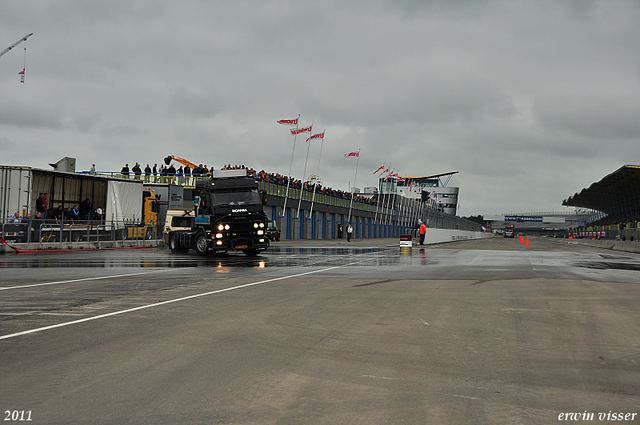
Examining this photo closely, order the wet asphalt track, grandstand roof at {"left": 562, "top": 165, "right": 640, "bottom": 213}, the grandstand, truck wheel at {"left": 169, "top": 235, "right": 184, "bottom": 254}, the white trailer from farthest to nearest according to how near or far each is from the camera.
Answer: grandstand roof at {"left": 562, "top": 165, "right": 640, "bottom": 213}, the grandstand, truck wheel at {"left": 169, "top": 235, "right": 184, "bottom": 254}, the white trailer, the wet asphalt track

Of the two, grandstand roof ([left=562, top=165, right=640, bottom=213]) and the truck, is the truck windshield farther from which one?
grandstand roof ([left=562, top=165, right=640, bottom=213])

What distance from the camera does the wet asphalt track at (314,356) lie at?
444cm

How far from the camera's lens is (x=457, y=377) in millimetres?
5320

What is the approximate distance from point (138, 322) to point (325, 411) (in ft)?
14.7

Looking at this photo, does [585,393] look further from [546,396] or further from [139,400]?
[139,400]

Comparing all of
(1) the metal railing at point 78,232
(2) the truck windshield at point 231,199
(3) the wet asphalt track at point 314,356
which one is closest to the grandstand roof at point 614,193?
(1) the metal railing at point 78,232

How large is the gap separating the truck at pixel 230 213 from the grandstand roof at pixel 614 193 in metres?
60.3

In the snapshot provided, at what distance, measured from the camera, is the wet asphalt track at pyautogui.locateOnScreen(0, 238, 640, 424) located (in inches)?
175

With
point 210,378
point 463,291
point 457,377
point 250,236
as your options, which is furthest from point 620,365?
point 250,236

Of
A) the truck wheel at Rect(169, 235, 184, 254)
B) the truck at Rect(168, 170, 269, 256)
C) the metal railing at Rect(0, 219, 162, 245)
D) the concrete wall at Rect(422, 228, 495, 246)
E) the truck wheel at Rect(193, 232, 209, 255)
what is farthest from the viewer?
the concrete wall at Rect(422, 228, 495, 246)

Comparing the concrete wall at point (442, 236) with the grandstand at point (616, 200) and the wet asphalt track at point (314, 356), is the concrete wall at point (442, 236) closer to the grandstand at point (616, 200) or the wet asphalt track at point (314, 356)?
the grandstand at point (616, 200)

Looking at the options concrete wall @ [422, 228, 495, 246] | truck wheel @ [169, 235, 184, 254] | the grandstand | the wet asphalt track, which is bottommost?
the wet asphalt track

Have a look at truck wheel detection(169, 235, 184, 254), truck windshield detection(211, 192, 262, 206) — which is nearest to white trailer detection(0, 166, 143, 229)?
truck wheel detection(169, 235, 184, 254)

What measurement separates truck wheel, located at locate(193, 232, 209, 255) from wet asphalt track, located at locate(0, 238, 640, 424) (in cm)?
1412
